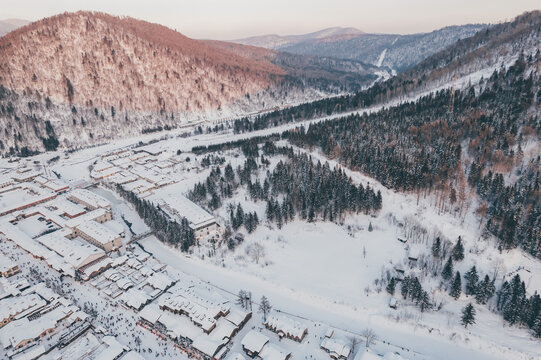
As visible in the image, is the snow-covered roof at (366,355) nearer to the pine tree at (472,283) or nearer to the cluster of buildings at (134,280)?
the pine tree at (472,283)

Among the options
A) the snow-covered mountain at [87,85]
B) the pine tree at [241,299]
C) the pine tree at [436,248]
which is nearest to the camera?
the pine tree at [241,299]

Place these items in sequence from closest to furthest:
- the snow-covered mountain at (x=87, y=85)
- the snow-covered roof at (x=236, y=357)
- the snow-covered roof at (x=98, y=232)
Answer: the snow-covered roof at (x=236, y=357)
the snow-covered roof at (x=98, y=232)
the snow-covered mountain at (x=87, y=85)

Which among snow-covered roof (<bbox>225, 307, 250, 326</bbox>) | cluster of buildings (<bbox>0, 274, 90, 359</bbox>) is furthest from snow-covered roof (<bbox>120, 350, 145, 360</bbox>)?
snow-covered roof (<bbox>225, 307, 250, 326</bbox>)

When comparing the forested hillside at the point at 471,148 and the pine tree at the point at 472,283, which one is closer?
the pine tree at the point at 472,283

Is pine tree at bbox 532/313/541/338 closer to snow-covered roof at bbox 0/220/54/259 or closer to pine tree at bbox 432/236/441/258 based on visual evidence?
pine tree at bbox 432/236/441/258

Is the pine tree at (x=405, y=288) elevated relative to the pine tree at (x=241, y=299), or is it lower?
elevated

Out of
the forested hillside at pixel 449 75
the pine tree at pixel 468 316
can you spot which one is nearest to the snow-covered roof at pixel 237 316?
the pine tree at pixel 468 316
